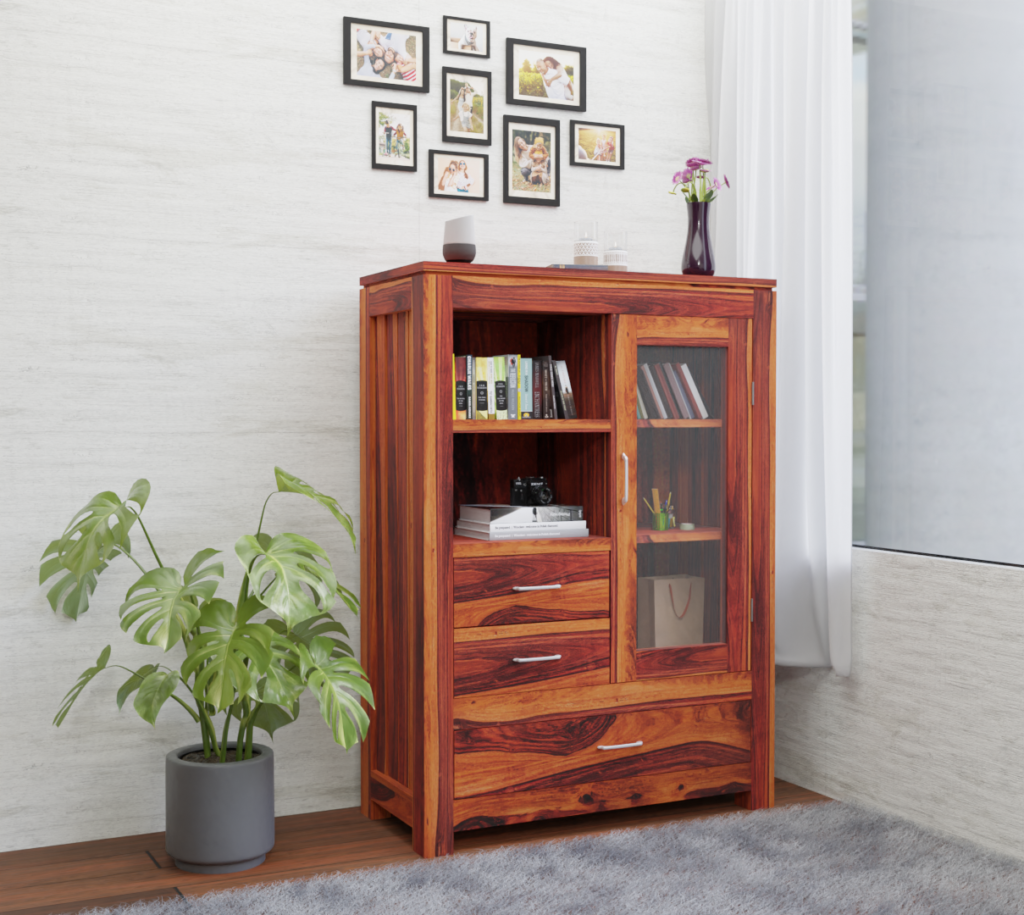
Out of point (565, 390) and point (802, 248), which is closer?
point (565, 390)

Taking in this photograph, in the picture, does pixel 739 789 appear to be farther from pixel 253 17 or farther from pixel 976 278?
pixel 253 17

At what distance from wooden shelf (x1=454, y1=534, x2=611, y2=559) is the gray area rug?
740 millimetres

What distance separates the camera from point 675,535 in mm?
3029

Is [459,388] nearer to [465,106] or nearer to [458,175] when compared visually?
[458,175]

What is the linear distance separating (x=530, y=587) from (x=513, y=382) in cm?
54

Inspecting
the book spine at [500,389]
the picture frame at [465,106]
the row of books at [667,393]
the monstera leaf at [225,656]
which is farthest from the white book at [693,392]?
the monstera leaf at [225,656]

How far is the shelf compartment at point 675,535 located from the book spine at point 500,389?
48 cm

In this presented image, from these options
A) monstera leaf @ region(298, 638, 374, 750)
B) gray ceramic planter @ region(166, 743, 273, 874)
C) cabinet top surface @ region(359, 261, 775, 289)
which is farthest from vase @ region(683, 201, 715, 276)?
gray ceramic planter @ region(166, 743, 273, 874)

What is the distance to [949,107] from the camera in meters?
3.05

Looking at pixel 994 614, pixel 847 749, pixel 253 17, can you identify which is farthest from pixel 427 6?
pixel 847 749

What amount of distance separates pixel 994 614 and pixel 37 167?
8.69 ft

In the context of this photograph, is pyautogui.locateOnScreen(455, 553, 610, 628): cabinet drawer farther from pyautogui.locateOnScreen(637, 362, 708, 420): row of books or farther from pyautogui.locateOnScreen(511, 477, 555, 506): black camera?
pyautogui.locateOnScreen(637, 362, 708, 420): row of books

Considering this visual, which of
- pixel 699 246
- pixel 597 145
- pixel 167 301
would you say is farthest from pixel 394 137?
pixel 699 246

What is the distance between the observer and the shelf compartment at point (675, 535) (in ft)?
9.77
